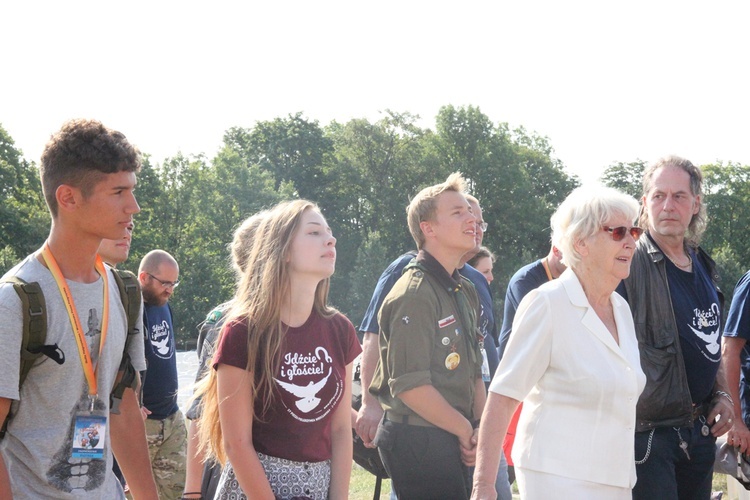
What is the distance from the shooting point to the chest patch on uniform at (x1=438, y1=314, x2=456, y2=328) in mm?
4812

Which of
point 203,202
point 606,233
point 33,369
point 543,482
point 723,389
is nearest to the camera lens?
point 33,369

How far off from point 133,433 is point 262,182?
195ft

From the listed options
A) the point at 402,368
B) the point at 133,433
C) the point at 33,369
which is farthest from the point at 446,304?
the point at 33,369

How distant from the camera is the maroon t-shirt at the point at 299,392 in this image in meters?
3.78

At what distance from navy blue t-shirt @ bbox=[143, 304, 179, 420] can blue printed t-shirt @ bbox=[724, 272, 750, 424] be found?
4066 mm

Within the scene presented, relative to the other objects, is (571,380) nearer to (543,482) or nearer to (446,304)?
(543,482)

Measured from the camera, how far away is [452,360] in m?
4.83

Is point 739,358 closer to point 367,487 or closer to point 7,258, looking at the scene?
point 367,487

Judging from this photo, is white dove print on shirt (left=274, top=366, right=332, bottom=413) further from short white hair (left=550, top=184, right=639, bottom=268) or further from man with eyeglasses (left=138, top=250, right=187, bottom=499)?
man with eyeglasses (left=138, top=250, right=187, bottom=499)

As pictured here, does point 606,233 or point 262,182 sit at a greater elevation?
point 262,182

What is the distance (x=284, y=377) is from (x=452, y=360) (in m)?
1.29

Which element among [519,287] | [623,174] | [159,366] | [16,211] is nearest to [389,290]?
[519,287]

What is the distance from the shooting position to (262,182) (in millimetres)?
62125

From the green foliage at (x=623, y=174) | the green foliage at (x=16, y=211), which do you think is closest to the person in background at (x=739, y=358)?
the green foliage at (x=16, y=211)
